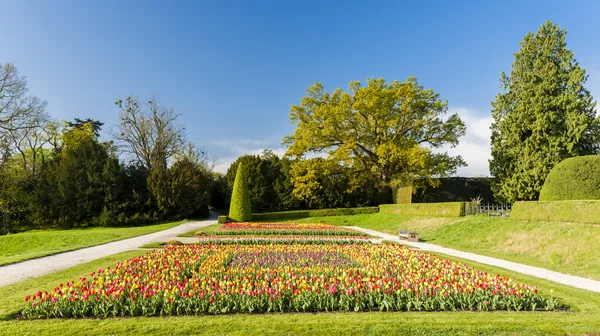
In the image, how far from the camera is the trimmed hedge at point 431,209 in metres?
19.7

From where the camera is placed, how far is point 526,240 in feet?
41.3

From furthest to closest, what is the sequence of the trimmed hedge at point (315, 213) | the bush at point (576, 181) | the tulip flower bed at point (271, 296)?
the trimmed hedge at point (315, 213)
the bush at point (576, 181)
the tulip flower bed at point (271, 296)

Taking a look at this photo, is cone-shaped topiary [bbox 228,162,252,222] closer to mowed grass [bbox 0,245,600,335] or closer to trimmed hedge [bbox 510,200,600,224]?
trimmed hedge [bbox 510,200,600,224]

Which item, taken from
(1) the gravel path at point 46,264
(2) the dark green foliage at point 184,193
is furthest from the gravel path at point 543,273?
(2) the dark green foliage at point 184,193

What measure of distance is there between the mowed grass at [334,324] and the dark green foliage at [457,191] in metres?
26.9

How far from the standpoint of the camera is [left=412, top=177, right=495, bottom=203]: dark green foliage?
31.5 meters

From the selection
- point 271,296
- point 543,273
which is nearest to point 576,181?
point 543,273

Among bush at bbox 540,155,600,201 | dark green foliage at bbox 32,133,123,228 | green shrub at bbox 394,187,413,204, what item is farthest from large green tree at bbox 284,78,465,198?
dark green foliage at bbox 32,133,123,228

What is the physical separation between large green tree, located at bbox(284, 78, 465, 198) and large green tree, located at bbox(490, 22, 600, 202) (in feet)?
14.6

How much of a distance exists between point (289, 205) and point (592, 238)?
28.1m

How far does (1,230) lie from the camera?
28781 mm

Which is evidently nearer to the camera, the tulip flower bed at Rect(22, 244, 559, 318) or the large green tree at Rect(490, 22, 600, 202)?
the tulip flower bed at Rect(22, 244, 559, 318)

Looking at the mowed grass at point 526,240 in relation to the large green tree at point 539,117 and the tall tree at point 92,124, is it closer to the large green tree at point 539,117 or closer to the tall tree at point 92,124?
the large green tree at point 539,117

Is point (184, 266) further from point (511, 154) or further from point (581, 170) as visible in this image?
point (511, 154)
